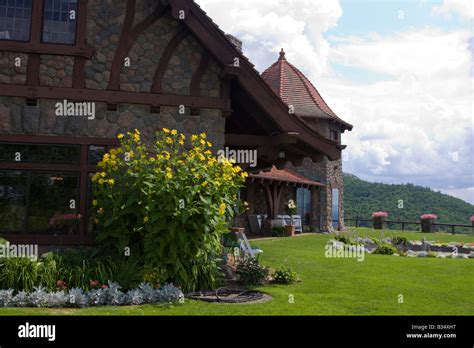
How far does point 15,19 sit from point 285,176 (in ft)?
58.6

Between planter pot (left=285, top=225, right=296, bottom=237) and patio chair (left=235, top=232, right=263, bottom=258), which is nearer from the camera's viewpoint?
patio chair (left=235, top=232, right=263, bottom=258)

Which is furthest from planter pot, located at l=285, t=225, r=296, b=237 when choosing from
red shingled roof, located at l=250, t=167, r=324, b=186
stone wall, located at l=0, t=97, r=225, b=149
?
stone wall, located at l=0, t=97, r=225, b=149

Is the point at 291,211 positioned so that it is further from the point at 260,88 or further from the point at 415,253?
the point at 260,88

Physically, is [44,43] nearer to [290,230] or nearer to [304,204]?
[290,230]

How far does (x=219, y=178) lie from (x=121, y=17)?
3892 millimetres

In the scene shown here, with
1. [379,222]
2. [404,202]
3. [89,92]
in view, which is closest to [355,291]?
[89,92]

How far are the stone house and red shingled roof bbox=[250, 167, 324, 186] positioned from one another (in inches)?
447

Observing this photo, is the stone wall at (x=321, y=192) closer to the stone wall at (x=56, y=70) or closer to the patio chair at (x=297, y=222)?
the patio chair at (x=297, y=222)

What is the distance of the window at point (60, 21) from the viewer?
9289 millimetres

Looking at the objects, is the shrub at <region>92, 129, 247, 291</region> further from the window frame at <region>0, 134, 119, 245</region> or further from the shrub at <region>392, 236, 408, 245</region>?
the shrub at <region>392, 236, 408, 245</region>

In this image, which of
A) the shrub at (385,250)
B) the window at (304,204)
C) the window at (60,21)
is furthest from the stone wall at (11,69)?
the window at (304,204)

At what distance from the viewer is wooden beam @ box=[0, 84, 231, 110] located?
Answer: 889 centimetres
